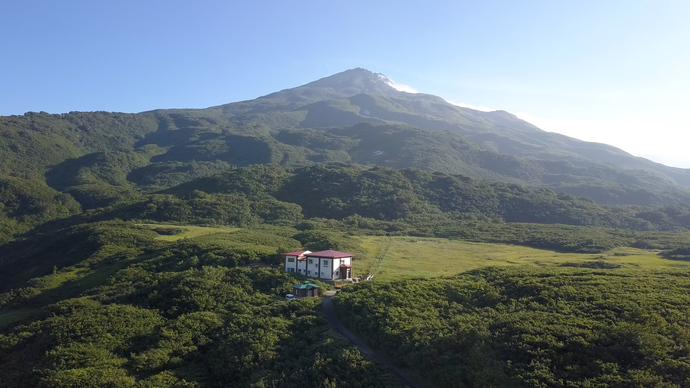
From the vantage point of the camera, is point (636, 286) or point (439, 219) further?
point (439, 219)

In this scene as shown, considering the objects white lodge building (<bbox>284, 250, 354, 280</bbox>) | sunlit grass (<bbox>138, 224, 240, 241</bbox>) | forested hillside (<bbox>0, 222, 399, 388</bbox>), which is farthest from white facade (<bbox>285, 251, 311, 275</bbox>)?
sunlit grass (<bbox>138, 224, 240, 241</bbox>)

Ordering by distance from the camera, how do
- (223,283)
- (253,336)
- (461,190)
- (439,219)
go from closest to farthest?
(253,336)
(223,283)
(439,219)
(461,190)

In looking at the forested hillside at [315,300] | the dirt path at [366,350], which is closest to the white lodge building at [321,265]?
the forested hillside at [315,300]

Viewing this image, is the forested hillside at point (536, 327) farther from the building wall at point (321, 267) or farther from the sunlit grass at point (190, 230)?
the sunlit grass at point (190, 230)

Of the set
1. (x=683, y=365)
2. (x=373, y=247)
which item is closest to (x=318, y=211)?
(x=373, y=247)

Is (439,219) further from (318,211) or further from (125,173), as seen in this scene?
(125,173)

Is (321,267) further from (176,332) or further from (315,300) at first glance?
(176,332)

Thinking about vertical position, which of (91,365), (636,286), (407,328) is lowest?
(91,365)
